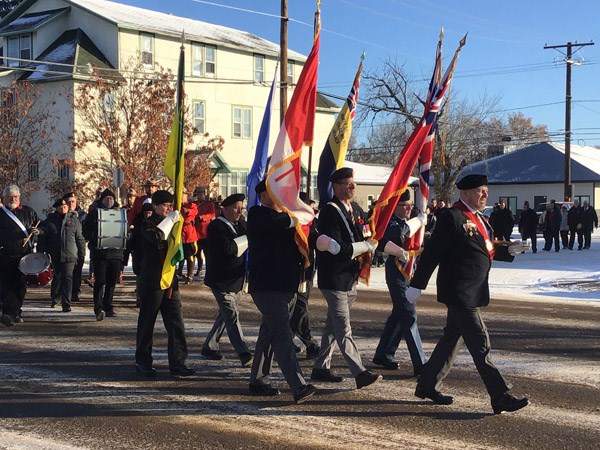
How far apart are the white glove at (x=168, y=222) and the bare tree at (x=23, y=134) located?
2988 centimetres

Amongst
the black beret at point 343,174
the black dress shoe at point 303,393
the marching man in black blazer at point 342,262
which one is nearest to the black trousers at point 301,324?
the marching man in black blazer at point 342,262

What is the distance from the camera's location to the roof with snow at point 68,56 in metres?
40.3

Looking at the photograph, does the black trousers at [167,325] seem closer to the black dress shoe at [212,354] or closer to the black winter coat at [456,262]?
the black dress shoe at [212,354]

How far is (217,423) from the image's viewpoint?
6.90 meters

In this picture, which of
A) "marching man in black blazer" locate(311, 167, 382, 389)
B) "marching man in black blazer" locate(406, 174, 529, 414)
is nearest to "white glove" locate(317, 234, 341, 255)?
"marching man in black blazer" locate(311, 167, 382, 389)

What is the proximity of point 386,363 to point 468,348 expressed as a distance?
1.90 m

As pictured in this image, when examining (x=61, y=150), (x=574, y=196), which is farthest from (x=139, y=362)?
(x=574, y=196)

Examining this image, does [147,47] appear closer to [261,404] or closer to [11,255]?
[11,255]

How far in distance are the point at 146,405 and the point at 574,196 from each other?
199ft

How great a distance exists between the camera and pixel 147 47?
140ft

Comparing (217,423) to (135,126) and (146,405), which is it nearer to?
(146,405)

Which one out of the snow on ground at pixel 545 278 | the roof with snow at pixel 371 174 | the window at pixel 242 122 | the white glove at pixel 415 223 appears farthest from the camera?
the roof with snow at pixel 371 174

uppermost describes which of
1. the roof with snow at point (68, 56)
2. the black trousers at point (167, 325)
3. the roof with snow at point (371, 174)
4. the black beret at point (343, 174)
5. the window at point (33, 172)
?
the roof with snow at point (68, 56)

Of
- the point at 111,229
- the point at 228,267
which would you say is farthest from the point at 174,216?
the point at 111,229
